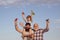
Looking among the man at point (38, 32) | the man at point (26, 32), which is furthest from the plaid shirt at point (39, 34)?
the man at point (26, 32)

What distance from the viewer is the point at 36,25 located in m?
3.69

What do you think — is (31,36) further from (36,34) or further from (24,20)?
(24,20)

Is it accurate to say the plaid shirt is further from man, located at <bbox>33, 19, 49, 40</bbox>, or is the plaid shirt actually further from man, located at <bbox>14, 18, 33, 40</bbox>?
man, located at <bbox>14, 18, 33, 40</bbox>

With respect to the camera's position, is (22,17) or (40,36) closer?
(40,36)

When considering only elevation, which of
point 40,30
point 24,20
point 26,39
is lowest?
point 26,39

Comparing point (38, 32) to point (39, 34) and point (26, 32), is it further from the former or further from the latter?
point (26, 32)

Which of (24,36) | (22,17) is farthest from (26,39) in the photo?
(22,17)

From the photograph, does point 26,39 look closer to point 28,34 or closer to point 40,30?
point 28,34

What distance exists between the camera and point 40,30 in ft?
12.1

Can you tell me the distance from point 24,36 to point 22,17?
54 cm

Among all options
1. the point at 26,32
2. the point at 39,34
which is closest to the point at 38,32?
the point at 39,34

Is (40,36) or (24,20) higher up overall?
(24,20)

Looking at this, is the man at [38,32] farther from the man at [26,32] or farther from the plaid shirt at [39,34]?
the man at [26,32]

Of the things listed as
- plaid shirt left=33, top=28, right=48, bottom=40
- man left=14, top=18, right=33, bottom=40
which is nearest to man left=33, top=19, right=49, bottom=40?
plaid shirt left=33, top=28, right=48, bottom=40
